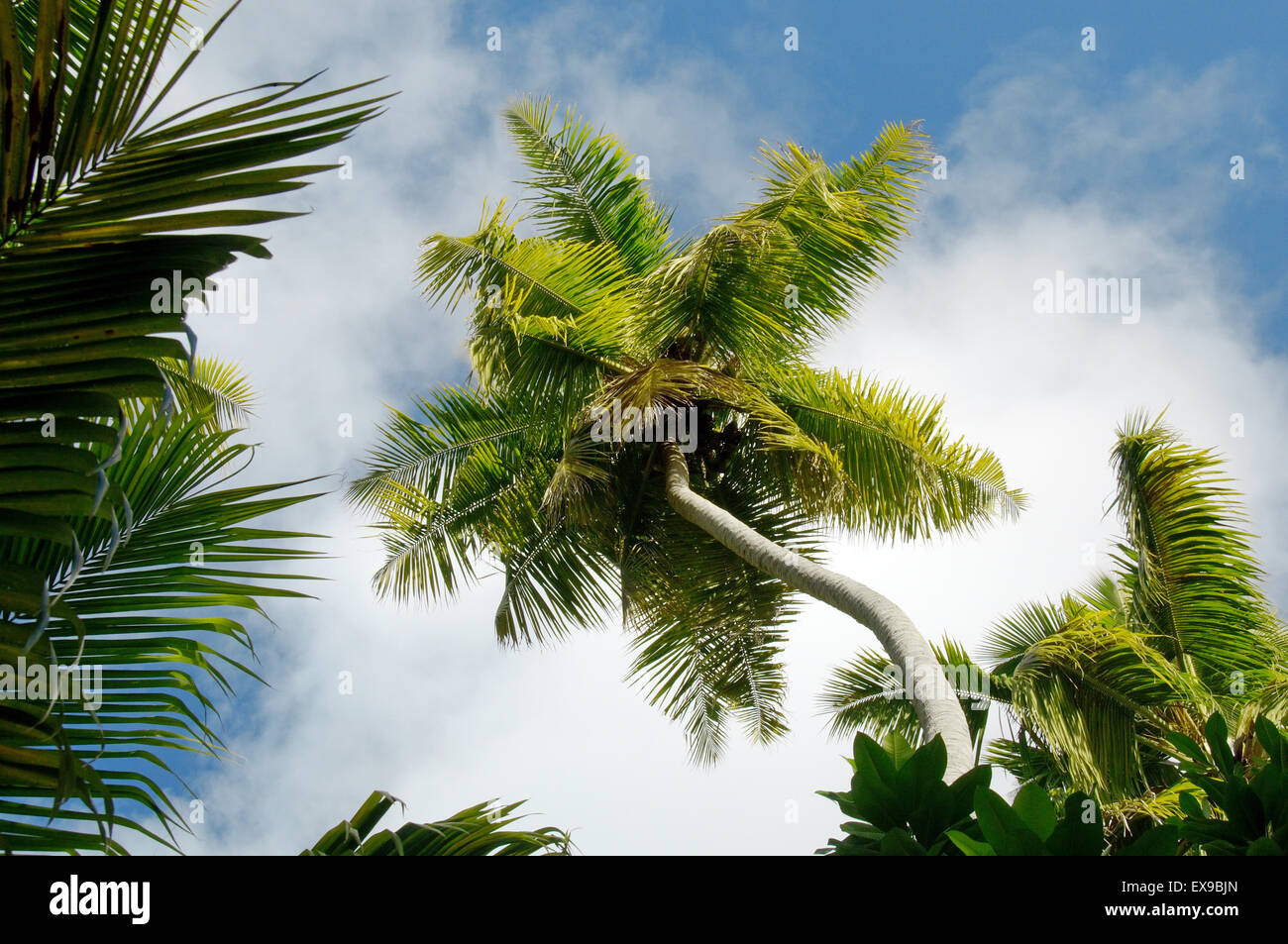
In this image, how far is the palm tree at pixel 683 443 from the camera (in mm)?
8891

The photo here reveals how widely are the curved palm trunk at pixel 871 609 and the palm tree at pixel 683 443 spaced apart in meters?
0.07

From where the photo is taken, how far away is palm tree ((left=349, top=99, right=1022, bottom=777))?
8.89 meters

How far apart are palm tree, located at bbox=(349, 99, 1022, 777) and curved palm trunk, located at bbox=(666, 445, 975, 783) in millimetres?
65

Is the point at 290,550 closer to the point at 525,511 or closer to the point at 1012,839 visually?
the point at 1012,839

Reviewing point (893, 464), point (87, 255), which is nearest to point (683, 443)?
point (893, 464)

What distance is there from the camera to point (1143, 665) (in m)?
7.24

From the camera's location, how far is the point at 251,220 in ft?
5.15

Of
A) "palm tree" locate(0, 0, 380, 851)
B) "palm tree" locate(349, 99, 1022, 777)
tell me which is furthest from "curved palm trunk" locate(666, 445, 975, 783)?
"palm tree" locate(0, 0, 380, 851)

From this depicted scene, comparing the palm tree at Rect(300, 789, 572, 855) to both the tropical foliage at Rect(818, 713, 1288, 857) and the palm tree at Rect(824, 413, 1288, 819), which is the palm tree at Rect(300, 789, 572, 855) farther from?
the palm tree at Rect(824, 413, 1288, 819)

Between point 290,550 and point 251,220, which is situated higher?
point 251,220
